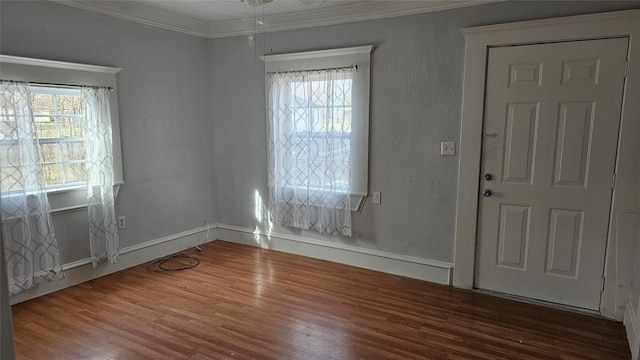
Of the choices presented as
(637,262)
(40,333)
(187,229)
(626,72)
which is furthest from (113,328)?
(626,72)

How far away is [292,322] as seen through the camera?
2867 mm

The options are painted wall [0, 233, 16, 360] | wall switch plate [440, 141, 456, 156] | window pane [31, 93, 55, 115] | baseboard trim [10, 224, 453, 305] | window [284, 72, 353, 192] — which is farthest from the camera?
window [284, 72, 353, 192]

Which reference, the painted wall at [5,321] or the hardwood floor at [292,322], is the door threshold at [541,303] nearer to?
the hardwood floor at [292,322]

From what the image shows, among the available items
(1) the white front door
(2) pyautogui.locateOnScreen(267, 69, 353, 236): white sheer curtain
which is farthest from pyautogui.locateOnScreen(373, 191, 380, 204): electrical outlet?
(1) the white front door

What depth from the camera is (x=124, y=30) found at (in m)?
3.68

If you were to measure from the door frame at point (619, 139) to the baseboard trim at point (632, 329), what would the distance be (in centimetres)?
11

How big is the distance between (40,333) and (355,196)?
269 cm

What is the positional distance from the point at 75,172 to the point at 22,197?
497 mm

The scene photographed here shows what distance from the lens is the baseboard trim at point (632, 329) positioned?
90.0 inches

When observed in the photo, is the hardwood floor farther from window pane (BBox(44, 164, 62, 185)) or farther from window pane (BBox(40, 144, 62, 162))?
window pane (BBox(40, 144, 62, 162))

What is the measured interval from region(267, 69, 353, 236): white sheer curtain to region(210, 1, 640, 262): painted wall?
0.21 m

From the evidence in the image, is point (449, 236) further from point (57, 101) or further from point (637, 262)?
point (57, 101)

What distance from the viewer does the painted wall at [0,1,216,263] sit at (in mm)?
3135

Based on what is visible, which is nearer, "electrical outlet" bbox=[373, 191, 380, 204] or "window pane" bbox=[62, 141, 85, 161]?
"window pane" bbox=[62, 141, 85, 161]
